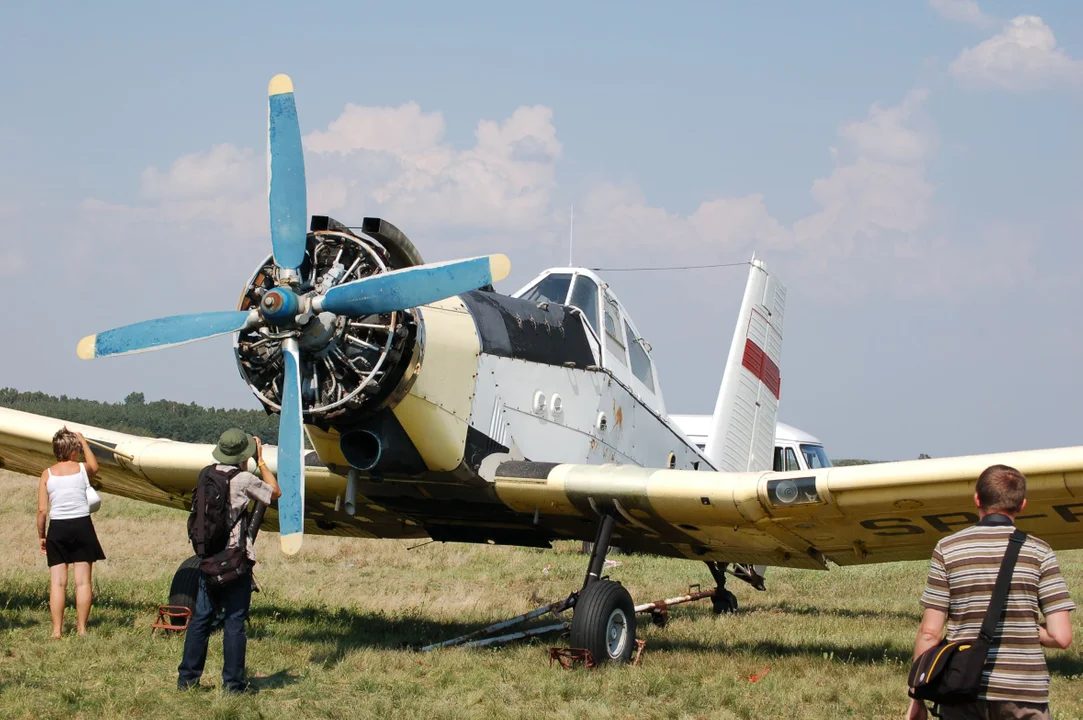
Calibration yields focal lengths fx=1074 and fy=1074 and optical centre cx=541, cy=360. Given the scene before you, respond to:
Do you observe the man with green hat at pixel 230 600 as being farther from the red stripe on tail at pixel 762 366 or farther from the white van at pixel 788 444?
the white van at pixel 788 444

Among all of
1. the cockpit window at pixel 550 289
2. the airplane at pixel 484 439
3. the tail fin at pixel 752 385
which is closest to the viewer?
the airplane at pixel 484 439

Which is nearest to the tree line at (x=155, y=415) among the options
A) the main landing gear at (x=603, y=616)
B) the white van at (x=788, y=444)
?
the white van at (x=788, y=444)

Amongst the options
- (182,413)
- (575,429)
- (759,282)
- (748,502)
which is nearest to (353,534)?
(575,429)

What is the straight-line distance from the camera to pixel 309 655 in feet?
25.5

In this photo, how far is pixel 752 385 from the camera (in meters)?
14.1

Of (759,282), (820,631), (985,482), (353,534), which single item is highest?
(759,282)

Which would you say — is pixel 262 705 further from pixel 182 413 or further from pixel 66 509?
pixel 182 413

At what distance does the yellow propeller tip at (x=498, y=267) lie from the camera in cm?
737

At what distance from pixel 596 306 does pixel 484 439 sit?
1.94 metres

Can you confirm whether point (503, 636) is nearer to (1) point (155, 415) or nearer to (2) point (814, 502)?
(2) point (814, 502)

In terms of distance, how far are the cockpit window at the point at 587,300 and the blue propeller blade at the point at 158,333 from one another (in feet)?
10.8

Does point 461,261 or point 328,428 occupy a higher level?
point 461,261

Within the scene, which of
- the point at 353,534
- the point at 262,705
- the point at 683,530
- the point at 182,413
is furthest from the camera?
the point at 182,413

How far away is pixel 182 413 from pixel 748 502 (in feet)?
203
